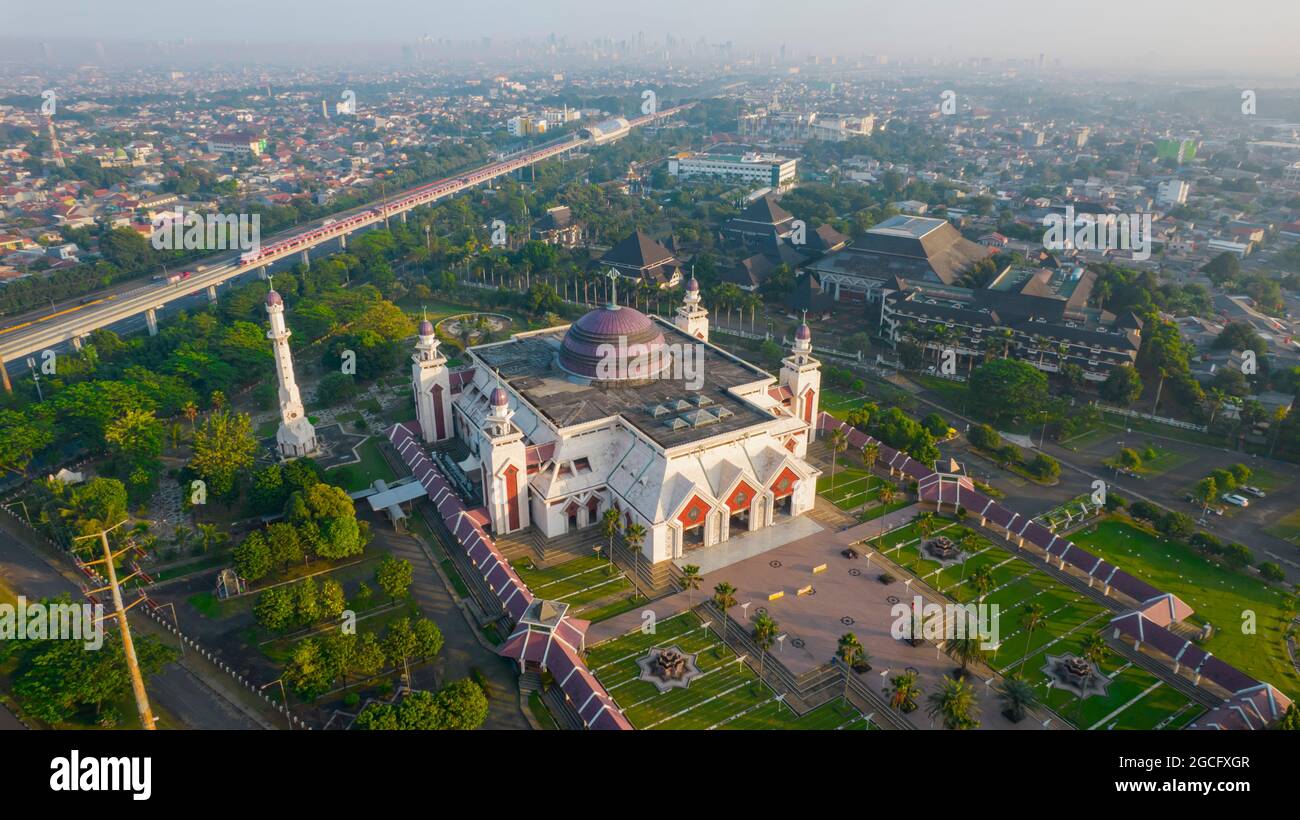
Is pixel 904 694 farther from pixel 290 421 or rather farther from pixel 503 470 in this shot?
pixel 290 421

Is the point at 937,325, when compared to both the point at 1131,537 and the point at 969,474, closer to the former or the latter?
the point at 969,474

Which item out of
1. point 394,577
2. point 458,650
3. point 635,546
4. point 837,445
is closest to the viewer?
point 458,650

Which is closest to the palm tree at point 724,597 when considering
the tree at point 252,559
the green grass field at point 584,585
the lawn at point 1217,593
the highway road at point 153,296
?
the green grass field at point 584,585

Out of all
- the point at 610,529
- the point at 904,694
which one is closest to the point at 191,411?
the point at 610,529

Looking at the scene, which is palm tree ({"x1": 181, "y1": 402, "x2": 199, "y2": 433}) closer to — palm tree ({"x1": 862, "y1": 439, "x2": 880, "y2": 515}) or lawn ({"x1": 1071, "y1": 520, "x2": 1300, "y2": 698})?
palm tree ({"x1": 862, "y1": 439, "x2": 880, "y2": 515})

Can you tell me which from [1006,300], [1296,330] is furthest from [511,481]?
[1296,330]

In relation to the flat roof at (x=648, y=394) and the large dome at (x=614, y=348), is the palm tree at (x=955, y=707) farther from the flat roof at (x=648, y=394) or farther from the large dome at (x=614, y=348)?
the large dome at (x=614, y=348)

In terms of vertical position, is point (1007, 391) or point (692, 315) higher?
point (692, 315)

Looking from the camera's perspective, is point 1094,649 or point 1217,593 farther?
point 1217,593
